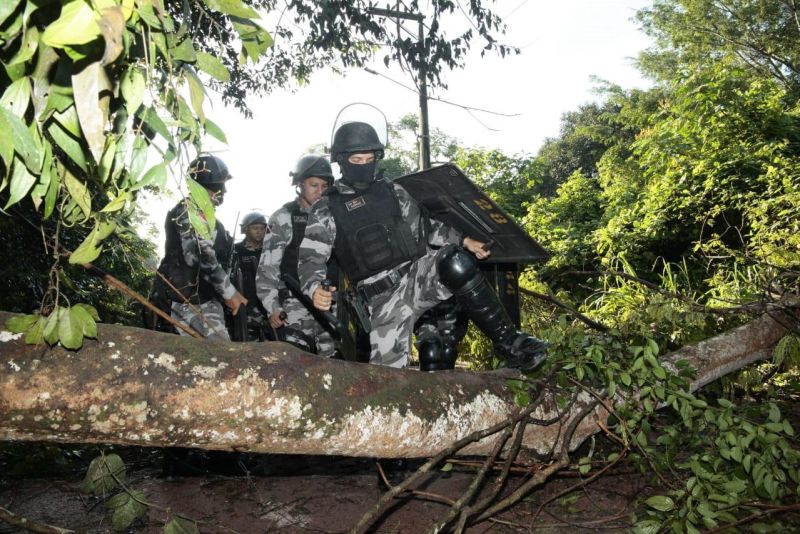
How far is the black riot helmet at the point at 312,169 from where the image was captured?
5168 millimetres

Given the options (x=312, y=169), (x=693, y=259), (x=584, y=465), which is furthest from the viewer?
(x=693, y=259)

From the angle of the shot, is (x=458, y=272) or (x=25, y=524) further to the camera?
(x=458, y=272)

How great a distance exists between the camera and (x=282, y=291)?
16.0ft

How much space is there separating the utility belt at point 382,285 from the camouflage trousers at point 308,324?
49.4 inches

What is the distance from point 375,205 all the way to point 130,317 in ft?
23.5

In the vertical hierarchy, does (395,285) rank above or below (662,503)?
above

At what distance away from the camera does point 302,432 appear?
5.69 ft

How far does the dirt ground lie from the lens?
8.56 feet

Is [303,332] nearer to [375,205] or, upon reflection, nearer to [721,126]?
[375,205]

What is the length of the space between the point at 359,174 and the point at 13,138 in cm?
292

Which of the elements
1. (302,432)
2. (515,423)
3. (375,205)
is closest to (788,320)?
(515,423)

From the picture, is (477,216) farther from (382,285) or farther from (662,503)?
(662,503)

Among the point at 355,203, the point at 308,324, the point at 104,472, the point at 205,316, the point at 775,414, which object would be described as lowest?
the point at 104,472

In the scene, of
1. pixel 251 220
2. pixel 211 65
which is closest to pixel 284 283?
pixel 251 220
